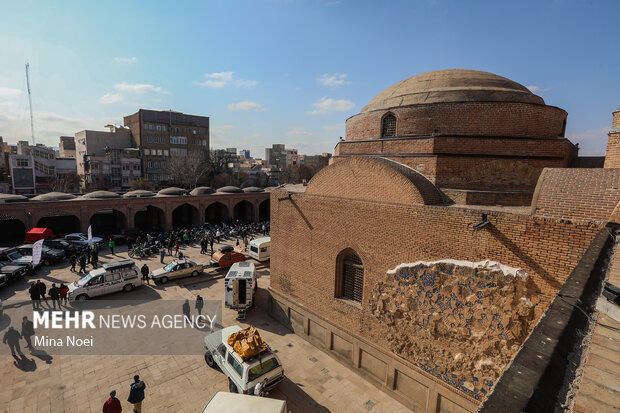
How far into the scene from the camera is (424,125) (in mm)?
11148

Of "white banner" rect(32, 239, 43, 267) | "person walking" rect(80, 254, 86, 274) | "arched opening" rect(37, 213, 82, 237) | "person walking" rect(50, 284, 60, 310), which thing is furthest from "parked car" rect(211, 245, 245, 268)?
"arched opening" rect(37, 213, 82, 237)

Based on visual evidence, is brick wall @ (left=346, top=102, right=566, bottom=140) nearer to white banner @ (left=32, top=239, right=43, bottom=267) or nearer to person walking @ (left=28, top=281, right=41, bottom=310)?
person walking @ (left=28, top=281, right=41, bottom=310)

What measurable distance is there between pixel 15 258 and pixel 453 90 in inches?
950

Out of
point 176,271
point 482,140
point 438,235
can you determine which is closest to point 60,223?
point 176,271

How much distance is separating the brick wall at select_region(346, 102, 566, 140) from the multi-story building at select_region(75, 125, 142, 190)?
1835 inches

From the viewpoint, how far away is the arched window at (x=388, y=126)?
1203 cm

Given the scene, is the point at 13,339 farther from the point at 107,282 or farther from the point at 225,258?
the point at 225,258

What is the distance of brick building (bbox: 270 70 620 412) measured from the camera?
20.8 feet

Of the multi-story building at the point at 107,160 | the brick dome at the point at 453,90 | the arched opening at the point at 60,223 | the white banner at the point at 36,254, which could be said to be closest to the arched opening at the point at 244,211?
the arched opening at the point at 60,223

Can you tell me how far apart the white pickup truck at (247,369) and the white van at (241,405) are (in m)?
1.14

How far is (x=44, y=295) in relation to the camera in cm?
1296

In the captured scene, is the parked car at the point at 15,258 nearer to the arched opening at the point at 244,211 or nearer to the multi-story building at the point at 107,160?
the arched opening at the point at 244,211

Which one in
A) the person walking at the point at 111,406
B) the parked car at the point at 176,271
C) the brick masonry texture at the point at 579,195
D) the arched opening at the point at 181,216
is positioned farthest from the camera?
the arched opening at the point at 181,216

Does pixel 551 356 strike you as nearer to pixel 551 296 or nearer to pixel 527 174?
pixel 551 296
